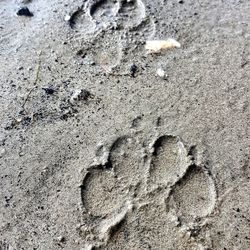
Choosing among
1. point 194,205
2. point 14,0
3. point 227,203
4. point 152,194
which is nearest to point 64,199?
point 152,194

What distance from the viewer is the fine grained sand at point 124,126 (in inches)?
66.9

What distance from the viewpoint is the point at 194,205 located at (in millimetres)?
1739

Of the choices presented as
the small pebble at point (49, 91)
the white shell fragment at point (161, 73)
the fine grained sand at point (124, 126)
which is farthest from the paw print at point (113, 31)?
the small pebble at point (49, 91)

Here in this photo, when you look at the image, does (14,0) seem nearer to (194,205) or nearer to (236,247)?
(194,205)

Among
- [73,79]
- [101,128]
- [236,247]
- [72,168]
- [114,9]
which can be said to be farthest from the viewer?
[114,9]

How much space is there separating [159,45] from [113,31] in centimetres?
26

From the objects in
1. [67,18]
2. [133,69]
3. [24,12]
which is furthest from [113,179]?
[24,12]

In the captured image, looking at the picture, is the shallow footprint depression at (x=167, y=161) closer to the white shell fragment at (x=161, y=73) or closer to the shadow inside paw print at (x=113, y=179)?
the shadow inside paw print at (x=113, y=179)

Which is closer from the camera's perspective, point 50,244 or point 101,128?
point 50,244

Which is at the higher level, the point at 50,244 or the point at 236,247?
the point at 50,244

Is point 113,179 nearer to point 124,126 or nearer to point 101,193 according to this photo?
Answer: point 101,193

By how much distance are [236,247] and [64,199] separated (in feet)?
2.15

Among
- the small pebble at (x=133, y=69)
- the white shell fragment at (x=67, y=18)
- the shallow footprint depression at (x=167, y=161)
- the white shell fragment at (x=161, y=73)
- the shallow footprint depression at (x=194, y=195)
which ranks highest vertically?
the white shell fragment at (x=67, y=18)

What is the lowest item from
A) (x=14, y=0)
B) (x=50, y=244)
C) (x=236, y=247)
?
(x=236, y=247)
